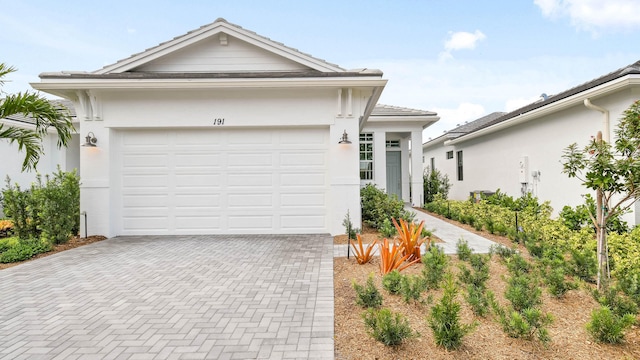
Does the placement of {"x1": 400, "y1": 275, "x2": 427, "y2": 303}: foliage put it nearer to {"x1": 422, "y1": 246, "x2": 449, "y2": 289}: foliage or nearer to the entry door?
{"x1": 422, "y1": 246, "x2": 449, "y2": 289}: foliage

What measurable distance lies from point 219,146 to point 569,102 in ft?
28.2

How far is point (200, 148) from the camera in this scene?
26.6ft

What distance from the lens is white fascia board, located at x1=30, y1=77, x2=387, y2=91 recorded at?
7395 mm

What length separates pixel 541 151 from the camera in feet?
31.9

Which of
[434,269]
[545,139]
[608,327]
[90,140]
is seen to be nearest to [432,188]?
[545,139]

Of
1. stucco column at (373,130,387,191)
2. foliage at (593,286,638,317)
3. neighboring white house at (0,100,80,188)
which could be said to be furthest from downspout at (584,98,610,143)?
neighboring white house at (0,100,80,188)

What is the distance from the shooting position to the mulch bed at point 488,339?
8.88ft

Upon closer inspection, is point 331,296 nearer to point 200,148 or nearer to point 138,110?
point 200,148

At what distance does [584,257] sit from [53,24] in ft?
48.8

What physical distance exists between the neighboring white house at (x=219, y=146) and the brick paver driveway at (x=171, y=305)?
5.36 ft

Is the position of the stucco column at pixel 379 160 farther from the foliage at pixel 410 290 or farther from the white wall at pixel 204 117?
the foliage at pixel 410 290

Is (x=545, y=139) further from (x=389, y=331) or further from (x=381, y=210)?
(x=389, y=331)

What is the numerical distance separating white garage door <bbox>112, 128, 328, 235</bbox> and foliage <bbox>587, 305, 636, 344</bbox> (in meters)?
5.69

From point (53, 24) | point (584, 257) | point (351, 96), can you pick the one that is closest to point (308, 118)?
point (351, 96)
